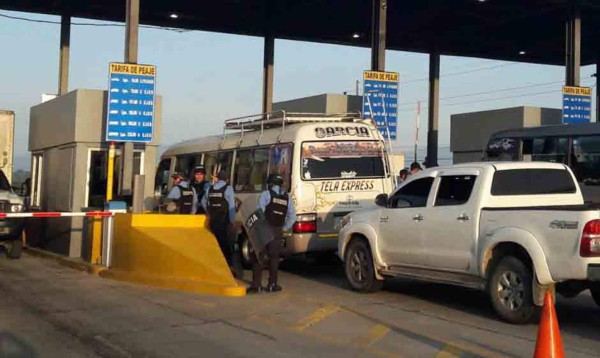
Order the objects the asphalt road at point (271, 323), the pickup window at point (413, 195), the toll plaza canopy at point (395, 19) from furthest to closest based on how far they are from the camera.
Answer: the toll plaza canopy at point (395, 19) → the pickup window at point (413, 195) → the asphalt road at point (271, 323)

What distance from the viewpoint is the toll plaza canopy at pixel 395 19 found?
26.3 m

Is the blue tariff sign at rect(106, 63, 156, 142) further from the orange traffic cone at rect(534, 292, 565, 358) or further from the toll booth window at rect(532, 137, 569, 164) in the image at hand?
the orange traffic cone at rect(534, 292, 565, 358)

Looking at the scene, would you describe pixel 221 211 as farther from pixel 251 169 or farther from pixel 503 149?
pixel 503 149

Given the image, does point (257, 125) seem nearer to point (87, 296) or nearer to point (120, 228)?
point (120, 228)

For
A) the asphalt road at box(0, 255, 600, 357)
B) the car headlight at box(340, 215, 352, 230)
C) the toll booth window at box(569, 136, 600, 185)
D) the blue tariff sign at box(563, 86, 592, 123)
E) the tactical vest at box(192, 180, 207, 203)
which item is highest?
the blue tariff sign at box(563, 86, 592, 123)

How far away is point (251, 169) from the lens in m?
14.4

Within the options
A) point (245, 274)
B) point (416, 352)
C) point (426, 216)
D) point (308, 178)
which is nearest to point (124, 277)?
point (245, 274)

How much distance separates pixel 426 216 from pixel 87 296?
5.21 m

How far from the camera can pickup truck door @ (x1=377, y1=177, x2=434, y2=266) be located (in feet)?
33.9

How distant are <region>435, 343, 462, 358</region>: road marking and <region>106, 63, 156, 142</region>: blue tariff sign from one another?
9.47m

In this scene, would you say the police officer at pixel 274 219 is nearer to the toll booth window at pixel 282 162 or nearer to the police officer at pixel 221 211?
the police officer at pixel 221 211

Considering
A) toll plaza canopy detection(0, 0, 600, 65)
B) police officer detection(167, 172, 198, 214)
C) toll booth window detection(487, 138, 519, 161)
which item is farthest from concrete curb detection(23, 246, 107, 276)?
toll plaza canopy detection(0, 0, 600, 65)

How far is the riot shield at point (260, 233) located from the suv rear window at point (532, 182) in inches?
136

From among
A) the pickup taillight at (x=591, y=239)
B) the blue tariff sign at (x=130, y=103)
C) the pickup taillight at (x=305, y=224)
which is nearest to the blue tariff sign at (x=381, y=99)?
the blue tariff sign at (x=130, y=103)
